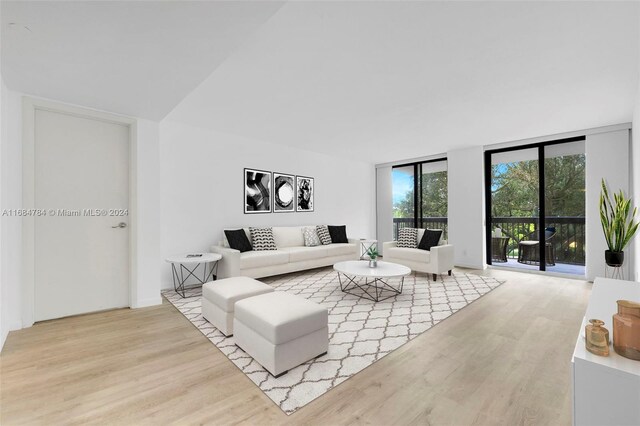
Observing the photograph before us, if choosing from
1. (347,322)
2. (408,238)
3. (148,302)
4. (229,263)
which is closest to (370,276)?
(347,322)

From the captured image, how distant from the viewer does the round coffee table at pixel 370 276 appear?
346cm

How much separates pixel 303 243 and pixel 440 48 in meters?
4.09

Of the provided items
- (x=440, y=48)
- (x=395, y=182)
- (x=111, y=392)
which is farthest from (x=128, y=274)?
(x=395, y=182)

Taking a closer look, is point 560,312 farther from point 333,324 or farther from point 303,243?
point 303,243

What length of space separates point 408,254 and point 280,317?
349 centimetres

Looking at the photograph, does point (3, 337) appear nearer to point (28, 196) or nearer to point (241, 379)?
point (28, 196)

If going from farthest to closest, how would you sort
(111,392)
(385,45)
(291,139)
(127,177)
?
1. (291,139)
2. (127,177)
3. (385,45)
4. (111,392)

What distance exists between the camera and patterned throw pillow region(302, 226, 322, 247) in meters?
5.54

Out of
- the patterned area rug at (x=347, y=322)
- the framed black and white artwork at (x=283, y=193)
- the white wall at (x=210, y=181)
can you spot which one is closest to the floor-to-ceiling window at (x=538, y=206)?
the patterned area rug at (x=347, y=322)

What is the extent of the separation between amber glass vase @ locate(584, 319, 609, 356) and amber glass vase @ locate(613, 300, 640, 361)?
0.04 meters

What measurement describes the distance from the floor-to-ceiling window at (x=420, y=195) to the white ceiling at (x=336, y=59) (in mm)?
2754

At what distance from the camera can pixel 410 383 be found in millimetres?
1868

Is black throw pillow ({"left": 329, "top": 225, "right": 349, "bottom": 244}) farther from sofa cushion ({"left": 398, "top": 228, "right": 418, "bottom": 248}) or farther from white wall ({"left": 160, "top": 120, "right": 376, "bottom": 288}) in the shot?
sofa cushion ({"left": 398, "top": 228, "right": 418, "bottom": 248})

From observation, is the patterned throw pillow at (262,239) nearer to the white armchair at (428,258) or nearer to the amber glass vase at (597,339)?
the white armchair at (428,258)
